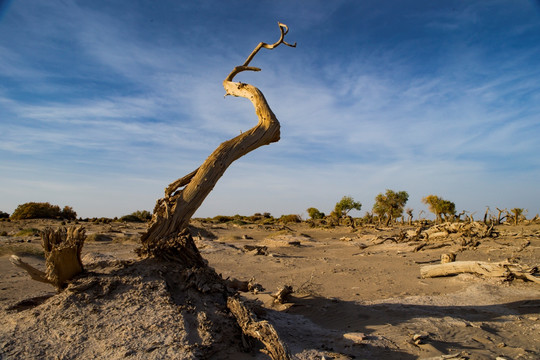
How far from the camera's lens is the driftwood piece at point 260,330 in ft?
11.1

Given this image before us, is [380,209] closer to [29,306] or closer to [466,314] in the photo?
[466,314]

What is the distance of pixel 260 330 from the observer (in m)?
3.60

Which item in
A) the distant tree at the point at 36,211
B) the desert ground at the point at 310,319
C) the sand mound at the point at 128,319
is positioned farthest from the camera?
the distant tree at the point at 36,211

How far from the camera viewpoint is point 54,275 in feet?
13.5

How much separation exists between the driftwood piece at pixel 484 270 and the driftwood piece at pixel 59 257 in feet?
25.2

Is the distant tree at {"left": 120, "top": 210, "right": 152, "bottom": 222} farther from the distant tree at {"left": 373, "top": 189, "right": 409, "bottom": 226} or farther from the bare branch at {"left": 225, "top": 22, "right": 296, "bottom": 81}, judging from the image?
the bare branch at {"left": 225, "top": 22, "right": 296, "bottom": 81}

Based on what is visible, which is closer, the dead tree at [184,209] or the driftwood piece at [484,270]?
the dead tree at [184,209]

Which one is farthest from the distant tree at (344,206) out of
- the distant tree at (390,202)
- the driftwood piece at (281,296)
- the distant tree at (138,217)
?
the driftwood piece at (281,296)

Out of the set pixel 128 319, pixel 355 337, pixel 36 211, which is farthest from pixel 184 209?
pixel 36 211

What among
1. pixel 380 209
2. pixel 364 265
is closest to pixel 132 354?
pixel 364 265

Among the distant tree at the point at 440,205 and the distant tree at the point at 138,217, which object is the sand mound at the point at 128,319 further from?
the distant tree at the point at 440,205

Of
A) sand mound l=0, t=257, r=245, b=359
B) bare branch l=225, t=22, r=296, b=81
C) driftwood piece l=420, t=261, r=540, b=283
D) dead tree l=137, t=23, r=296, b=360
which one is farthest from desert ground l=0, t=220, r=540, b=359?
bare branch l=225, t=22, r=296, b=81

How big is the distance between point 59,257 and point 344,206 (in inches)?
1436

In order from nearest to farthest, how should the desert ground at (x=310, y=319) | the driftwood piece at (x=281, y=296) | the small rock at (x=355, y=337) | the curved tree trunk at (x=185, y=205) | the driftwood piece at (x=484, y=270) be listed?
the desert ground at (x=310, y=319), the small rock at (x=355, y=337), the curved tree trunk at (x=185, y=205), the driftwood piece at (x=281, y=296), the driftwood piece at (x=484, y=270)
